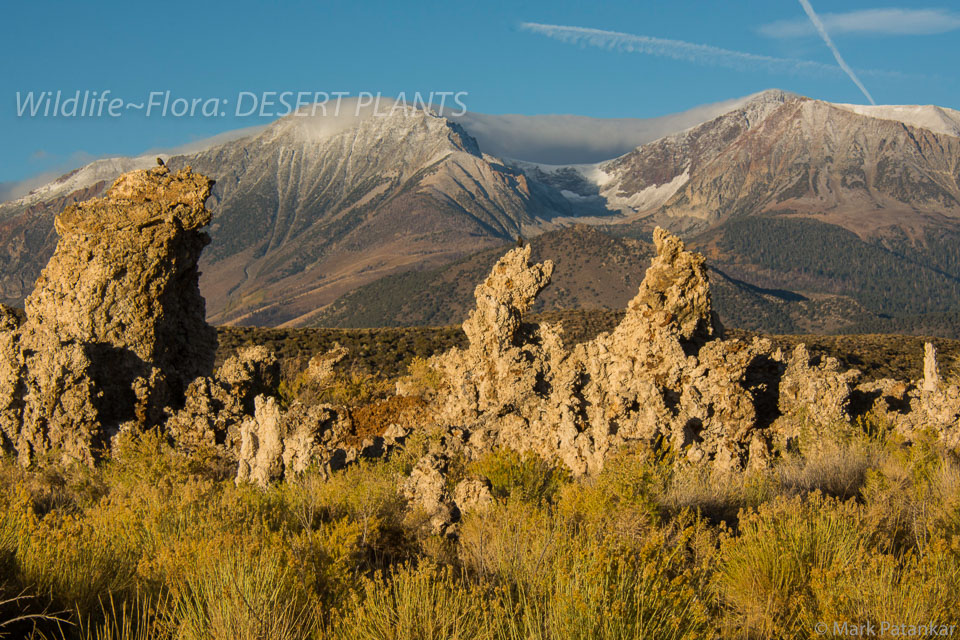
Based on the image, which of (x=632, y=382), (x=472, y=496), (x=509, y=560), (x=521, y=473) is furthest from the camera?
(x=632, y=382)

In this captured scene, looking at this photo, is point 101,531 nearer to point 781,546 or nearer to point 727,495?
point 781,546

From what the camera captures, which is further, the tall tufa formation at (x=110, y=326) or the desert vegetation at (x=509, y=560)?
the tall tufa formation at (x=110, y=326)

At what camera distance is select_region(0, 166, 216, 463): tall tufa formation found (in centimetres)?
1538

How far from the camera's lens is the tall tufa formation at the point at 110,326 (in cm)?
1538

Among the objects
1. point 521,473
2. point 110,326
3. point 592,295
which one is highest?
point 592,295

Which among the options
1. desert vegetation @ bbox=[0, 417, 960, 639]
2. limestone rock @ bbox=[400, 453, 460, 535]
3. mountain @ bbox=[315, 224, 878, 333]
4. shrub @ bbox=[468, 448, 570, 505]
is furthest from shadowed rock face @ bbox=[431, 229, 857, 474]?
mountain @ bbox=[315, 224, 878, 333]

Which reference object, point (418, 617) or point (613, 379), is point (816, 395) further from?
point (418, 617)

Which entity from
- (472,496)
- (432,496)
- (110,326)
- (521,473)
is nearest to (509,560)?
(472,496)

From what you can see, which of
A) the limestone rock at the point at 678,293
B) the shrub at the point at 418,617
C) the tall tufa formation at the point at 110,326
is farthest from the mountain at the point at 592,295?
the shrub at the point at 418,617

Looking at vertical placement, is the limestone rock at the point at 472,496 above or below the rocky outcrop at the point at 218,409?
below

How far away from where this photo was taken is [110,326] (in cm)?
1714

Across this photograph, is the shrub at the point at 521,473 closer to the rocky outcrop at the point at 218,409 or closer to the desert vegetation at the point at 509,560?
the desert vegetation at the point at 509,560

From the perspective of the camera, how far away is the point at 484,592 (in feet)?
25.0

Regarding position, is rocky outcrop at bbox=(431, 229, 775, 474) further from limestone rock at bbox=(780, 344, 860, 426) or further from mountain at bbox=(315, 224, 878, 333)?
mountain at bbox=(315, 224, 878, 333)
